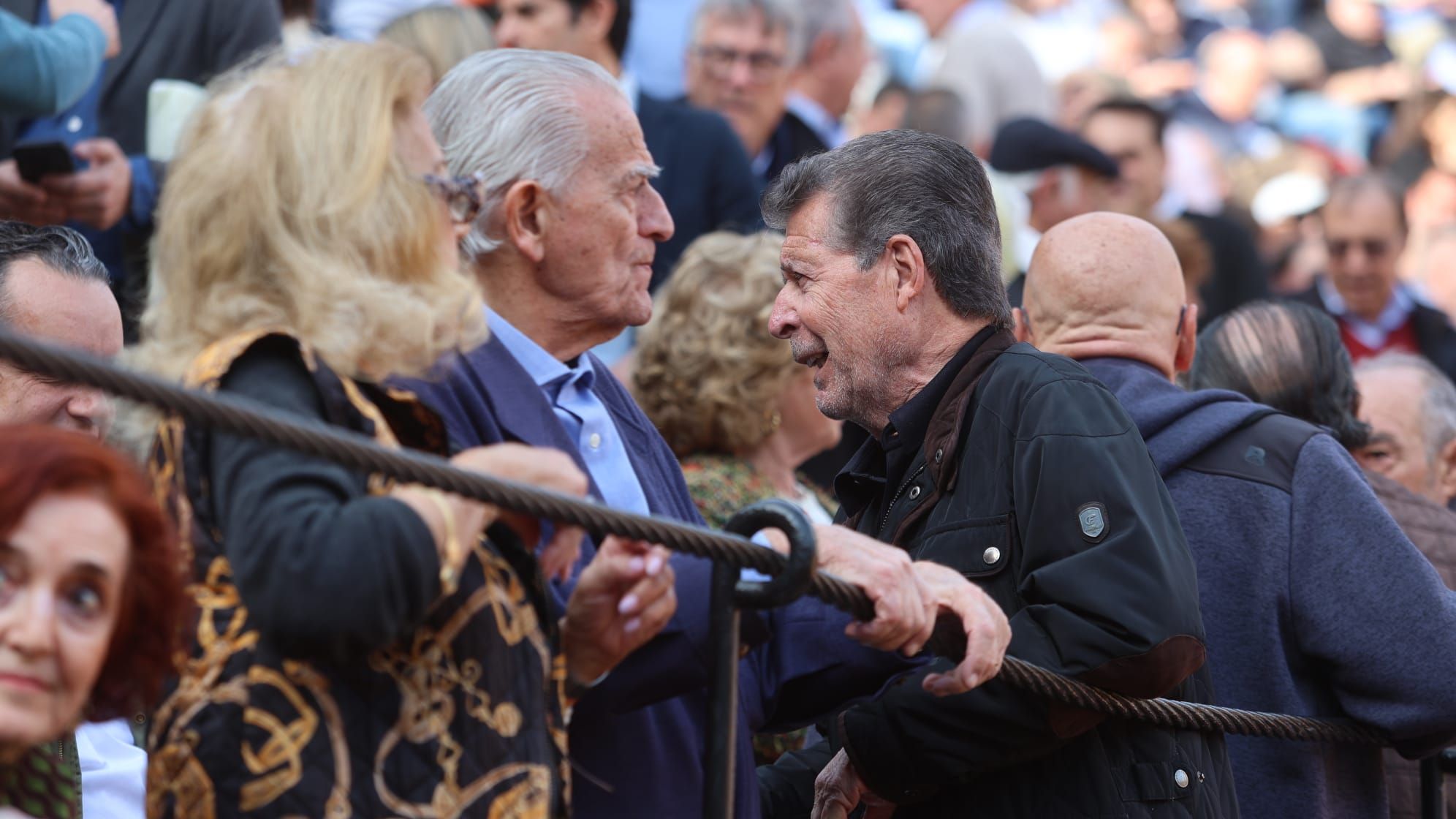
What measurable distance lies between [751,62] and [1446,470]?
117 inches

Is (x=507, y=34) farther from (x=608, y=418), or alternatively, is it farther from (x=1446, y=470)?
(x=608, y=418)

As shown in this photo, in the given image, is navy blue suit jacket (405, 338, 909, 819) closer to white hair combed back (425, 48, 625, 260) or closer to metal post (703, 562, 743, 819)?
metal post (703, 562, 743, 819)

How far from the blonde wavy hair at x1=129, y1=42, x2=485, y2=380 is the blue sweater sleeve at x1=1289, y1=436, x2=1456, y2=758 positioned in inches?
74.8

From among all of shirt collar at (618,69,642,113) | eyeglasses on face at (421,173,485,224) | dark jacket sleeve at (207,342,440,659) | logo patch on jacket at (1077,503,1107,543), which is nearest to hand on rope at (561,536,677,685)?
dark jacket sleeve at (207,342,440,659)

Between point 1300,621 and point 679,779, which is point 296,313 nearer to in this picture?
point 679,779

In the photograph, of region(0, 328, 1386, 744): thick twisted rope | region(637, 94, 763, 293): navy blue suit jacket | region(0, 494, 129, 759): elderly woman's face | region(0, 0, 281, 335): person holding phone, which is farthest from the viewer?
region(637, 94, 763, 293): navy blue suit jacket

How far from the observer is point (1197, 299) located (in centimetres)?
815

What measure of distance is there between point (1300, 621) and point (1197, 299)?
4871 millimetres

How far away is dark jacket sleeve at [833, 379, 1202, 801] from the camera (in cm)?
275

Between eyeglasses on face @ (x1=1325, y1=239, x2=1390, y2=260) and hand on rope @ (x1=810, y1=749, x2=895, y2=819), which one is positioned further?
eyeglasses on face @ (x1=1325, y1=239, x2=1390, y2=260)

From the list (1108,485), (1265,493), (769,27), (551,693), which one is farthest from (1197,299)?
(551,693)

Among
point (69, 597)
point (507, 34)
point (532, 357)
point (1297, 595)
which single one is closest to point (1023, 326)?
point (1297, 595)

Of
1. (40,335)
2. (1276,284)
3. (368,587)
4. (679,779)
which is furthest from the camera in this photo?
(1276,284)

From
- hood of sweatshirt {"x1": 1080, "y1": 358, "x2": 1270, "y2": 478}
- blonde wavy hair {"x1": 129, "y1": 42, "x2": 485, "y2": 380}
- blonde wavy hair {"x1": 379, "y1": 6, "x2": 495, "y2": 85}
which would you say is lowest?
blonde wavy hair {"x1": 379, "y1": 6, "x2": 495, "y2": 85}
